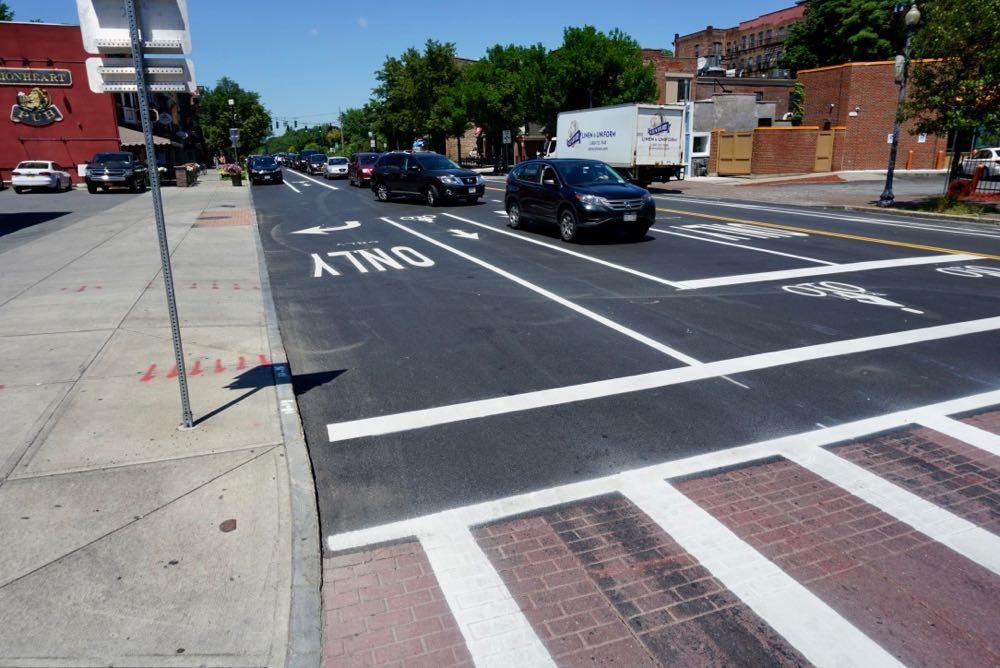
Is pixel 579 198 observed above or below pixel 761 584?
above

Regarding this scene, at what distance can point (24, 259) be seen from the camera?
13.2m

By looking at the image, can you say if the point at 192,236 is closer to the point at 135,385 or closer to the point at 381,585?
the point at 135,385

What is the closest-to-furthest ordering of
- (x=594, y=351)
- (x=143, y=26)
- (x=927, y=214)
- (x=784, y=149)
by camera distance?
(x=143, y=26), (x=594, y=351), (x=927, y=214), (x=784, y=149)

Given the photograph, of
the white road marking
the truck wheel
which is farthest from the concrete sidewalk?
the white road marking

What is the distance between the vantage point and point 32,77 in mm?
36875

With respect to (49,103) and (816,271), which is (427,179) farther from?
(49,103)

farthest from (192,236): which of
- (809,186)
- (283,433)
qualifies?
(809,186)

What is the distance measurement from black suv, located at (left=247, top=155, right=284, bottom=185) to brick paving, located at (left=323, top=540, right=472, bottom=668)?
39804 mm

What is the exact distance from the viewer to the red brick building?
36.6m

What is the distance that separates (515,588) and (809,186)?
1269 inches

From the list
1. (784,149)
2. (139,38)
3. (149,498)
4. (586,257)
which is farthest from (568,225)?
(784,149)

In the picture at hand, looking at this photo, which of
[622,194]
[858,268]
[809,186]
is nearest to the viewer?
[858,268]

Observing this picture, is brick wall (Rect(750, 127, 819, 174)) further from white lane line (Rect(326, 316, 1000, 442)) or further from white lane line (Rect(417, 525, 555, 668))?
white lane line (Rect(417, 525, 555, 668))

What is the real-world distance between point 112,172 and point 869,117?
39452mm
